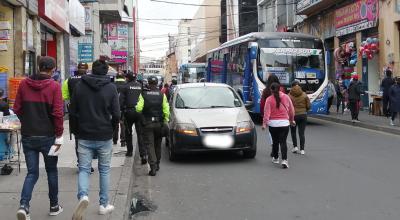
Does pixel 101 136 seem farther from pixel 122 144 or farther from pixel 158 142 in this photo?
pixel 122 144

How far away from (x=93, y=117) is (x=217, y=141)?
460 cm

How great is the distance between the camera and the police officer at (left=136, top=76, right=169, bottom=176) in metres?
9.33

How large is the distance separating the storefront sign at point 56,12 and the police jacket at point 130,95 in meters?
8.43

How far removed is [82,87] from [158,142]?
3.70 metres

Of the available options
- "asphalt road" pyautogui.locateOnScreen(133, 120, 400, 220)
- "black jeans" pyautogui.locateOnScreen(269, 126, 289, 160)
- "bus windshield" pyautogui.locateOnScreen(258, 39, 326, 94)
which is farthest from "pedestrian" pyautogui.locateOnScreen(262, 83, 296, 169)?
"bus windshield" pyautogui.locateOnScreen(258, 39, 326, 94)

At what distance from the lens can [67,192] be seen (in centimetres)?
732

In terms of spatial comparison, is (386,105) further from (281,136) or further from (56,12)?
(56,12)

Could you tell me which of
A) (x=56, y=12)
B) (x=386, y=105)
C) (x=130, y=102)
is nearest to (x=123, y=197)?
(x=130, y=102)

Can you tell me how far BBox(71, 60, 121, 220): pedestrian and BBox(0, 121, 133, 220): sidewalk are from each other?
23.5 inches

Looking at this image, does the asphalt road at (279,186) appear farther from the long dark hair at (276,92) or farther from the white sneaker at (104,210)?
the long dark hair at (276,92)

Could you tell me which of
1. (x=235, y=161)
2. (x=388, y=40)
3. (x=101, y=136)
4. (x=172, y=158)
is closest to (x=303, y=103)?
(x=235, y=161)

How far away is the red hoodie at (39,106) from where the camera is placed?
572 cm

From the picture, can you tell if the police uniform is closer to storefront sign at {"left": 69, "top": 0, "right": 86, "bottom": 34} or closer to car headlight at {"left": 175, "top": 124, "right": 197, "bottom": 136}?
car headlight at {"left": 175, "top": 124, "right": 197, "bottom": 136}

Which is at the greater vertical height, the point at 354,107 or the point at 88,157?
the point at 354,107
